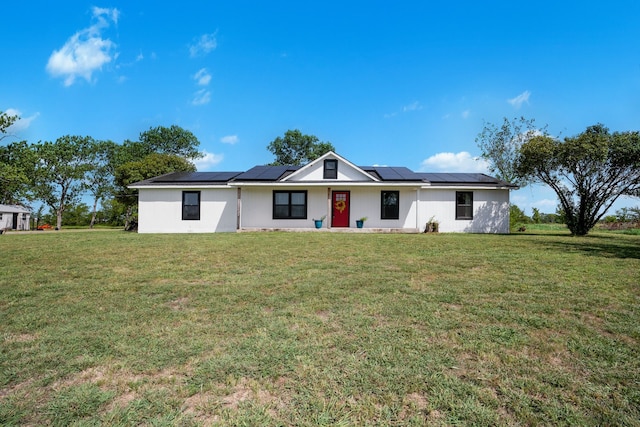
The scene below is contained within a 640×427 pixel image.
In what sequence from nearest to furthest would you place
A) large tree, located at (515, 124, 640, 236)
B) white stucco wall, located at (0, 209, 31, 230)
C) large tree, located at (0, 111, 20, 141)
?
large tree, located at (515, 124, 640, 236) → large tree, located at (0, 111, 20, 141) → white stucco wall, located at (0, 209, 31, 230)

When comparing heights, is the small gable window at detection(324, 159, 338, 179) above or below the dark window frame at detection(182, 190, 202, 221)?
above

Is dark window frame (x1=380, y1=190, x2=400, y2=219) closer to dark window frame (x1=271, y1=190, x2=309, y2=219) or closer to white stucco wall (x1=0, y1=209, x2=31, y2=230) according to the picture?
dark window frame (x1=271, y1=190, x2=309, y2=219)

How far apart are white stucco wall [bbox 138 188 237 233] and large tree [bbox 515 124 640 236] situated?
16.2 meters

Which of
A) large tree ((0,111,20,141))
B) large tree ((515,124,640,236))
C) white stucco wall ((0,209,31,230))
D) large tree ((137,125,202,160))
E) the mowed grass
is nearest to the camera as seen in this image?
the mowed grass

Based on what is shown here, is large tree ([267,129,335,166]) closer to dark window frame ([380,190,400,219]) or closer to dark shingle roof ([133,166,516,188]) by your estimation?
dark shingle roof ([133,166,516,188])

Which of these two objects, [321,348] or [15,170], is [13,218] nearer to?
[15,170]

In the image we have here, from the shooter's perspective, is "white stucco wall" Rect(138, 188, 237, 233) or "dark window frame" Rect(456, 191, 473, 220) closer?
"white stucco wall" Rect(138, 188, 237, 233)

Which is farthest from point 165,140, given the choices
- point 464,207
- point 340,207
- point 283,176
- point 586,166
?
point 586,166

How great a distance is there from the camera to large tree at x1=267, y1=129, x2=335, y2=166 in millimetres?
43781

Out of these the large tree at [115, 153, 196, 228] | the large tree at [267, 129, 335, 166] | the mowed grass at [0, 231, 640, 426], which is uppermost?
the large tree at [267, 129, 335, 166]

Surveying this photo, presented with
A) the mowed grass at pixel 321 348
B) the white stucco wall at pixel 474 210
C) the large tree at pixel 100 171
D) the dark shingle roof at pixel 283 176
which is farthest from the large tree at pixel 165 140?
the mowed grass at pixel 321 348

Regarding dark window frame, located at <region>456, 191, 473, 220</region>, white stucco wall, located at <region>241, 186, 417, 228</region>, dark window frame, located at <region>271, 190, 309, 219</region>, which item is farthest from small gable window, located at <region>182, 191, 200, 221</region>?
dark window frame, located at <region>456, 191, 473, 220</region>

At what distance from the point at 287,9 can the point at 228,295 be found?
14.9 meters

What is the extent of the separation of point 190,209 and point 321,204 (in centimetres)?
728
